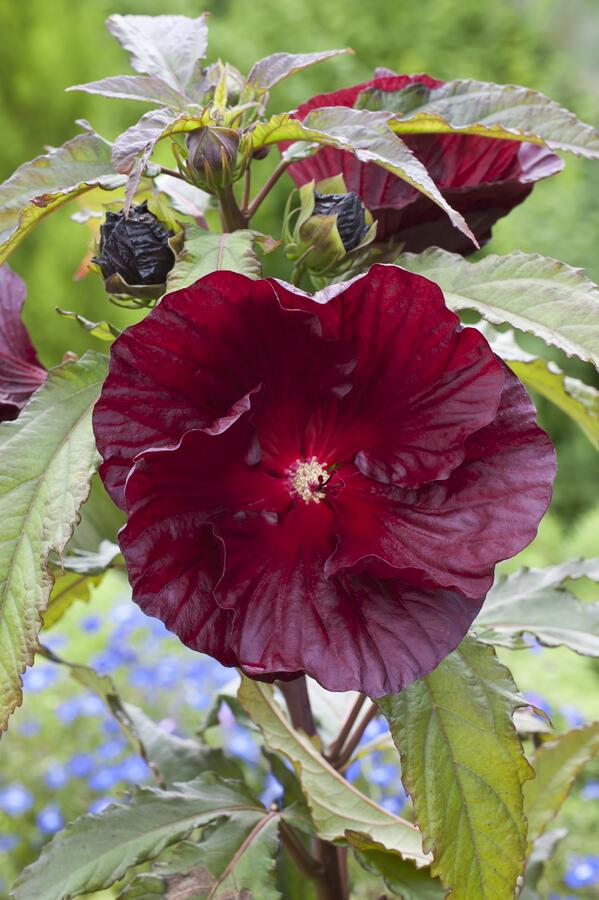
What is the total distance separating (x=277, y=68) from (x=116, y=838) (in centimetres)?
52

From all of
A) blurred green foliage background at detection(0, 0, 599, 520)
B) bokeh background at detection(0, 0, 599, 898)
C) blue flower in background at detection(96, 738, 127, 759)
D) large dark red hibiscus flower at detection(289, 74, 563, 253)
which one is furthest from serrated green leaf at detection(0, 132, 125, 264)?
blurred green foliage background at detection(0, 0, 599, 520)

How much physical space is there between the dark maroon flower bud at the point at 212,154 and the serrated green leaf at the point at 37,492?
4.8 inches

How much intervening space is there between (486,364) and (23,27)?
2.72m

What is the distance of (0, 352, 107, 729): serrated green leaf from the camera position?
495mm

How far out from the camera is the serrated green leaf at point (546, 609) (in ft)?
2.54

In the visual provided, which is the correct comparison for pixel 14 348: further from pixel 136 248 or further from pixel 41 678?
pixel 41 678

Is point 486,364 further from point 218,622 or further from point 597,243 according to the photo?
point 597,243

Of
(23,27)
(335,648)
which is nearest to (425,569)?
(335,648)

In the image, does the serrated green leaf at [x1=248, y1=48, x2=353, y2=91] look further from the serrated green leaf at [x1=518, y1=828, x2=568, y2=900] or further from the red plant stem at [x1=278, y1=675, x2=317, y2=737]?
the serrated green leaf at [x1=518, y1=828, x2=568, y2=900]

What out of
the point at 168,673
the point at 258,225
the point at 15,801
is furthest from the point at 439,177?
the point at 258,225

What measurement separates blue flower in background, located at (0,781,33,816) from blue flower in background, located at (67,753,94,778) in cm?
9

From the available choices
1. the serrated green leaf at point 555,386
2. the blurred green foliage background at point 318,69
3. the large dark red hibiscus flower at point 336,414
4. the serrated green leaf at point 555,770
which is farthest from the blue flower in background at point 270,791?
the blurred green foliage background at point 318,69

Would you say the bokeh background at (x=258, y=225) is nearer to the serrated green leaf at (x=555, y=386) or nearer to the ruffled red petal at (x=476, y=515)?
the serrated green leaf at (x=555, y=386)

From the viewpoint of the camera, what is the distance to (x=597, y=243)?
366cm
